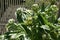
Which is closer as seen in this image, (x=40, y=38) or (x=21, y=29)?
(x=40, y=38)

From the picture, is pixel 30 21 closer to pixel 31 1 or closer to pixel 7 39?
pixel 7 39

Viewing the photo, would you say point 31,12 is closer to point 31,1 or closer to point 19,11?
point 19,11

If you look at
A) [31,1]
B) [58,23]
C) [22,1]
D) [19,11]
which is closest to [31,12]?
[19,11]

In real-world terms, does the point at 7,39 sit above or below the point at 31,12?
below

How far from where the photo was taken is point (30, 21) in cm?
249

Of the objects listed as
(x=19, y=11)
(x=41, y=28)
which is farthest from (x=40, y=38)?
(x=19, y=11)

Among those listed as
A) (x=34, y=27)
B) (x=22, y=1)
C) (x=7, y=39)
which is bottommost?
(x=22, y=1)

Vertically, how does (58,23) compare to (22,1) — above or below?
above

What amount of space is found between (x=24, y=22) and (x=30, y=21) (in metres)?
0.16

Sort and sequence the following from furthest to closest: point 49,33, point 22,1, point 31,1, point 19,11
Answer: point 22,1 → point 31,1 → point 19,11 → point 49,33

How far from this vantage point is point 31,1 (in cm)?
805

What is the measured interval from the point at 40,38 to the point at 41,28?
12 centimetres

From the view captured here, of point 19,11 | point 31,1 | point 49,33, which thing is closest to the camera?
point 49,33

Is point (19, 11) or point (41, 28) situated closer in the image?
point (41, 28)
